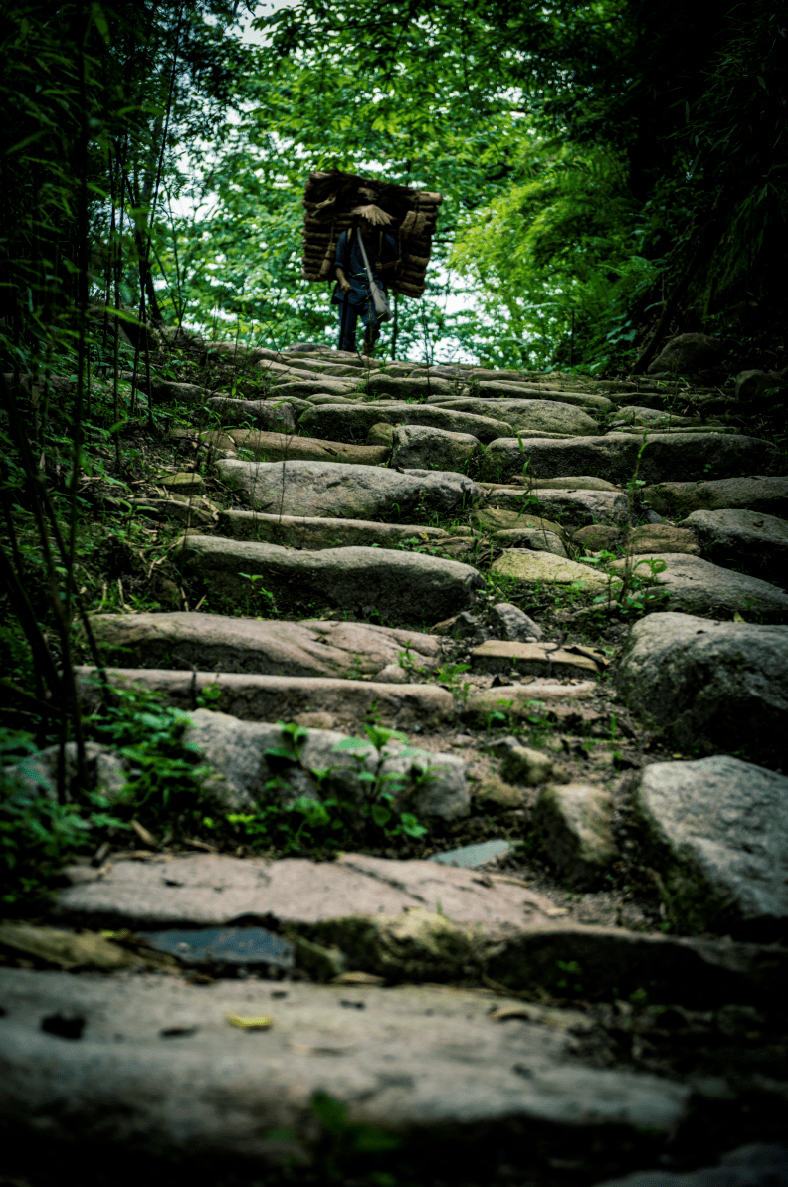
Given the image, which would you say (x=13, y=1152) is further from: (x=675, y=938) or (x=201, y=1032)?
(x=675, y=938)

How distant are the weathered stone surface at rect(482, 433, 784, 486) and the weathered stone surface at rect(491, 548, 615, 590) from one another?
96 cm

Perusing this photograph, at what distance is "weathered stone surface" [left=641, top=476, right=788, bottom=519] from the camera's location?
3480 mm

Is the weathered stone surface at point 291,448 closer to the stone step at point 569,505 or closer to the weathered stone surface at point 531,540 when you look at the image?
the stone step at point 569,505

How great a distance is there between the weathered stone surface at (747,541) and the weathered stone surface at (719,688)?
1077 mm

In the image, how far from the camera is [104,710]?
5.96 feet

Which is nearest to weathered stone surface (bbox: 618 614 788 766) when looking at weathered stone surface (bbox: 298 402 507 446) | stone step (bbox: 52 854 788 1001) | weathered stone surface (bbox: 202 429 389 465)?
stone step (bbox: 52 854 788 1001)

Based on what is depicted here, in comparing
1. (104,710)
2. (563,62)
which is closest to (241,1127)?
(104,710)

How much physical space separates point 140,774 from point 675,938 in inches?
49.3

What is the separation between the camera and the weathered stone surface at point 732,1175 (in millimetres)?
753

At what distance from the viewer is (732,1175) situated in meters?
0.77

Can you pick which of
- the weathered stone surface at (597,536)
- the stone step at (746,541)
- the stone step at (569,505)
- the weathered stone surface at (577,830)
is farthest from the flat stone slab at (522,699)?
the stone step at (569,505)

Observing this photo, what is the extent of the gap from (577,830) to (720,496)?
265 cm

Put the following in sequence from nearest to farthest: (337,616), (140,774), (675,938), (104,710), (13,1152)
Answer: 1. (13,1152)
2. (675,938)
3. (140,774)
4. (104,710)
5. (337,616)

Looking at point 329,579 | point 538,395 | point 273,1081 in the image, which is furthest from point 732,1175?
point 538,395
